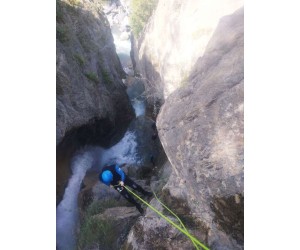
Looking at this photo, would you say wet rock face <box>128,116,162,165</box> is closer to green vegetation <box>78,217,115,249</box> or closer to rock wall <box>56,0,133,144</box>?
rock wall <box>56,0,133,144</box>

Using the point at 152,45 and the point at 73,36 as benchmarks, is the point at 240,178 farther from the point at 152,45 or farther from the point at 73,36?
the point at 152,45

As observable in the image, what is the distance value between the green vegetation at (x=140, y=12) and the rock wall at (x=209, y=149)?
520 inches

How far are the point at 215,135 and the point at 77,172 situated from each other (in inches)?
296

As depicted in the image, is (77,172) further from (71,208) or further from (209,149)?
(209,149)

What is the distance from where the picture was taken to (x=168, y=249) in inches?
212

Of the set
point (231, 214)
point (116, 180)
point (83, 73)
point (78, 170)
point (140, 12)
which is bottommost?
point (78, 170)

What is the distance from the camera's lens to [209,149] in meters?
4.50

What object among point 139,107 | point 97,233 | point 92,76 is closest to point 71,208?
point 97,233

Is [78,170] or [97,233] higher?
[97,233]

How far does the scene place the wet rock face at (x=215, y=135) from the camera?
13.5 ft

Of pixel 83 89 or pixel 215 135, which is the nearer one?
pixel 215 135

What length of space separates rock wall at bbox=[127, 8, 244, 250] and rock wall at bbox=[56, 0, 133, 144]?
366 centimetres

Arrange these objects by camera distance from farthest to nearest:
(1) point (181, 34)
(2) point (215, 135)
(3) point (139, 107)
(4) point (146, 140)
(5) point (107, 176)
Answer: (3) point (139, 107) < (4) point (146, 140) < (1) point (181, 34) < (5) point (107, 176) < (2) point (215, 135)

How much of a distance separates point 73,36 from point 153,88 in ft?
18.3
